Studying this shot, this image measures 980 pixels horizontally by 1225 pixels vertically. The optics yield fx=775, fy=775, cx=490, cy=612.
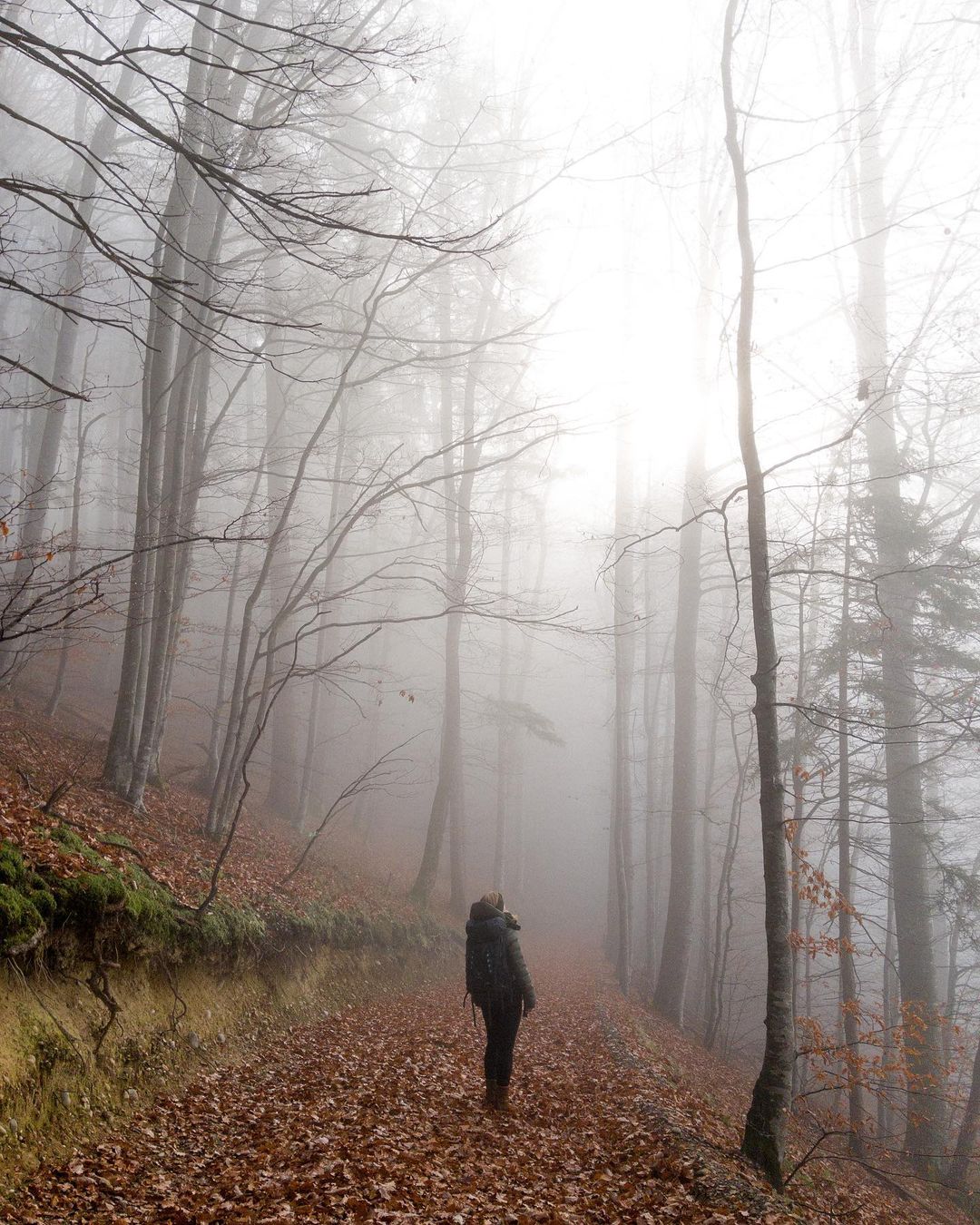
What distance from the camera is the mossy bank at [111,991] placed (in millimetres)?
4105

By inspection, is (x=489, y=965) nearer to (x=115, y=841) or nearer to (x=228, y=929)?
(x=228, y=929)

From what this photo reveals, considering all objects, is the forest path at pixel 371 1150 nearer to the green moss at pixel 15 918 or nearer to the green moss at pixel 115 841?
the green moss at pixel 15 918

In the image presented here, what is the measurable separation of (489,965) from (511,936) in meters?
0.31

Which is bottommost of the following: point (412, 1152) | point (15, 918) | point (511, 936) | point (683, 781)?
point (412, 1152)

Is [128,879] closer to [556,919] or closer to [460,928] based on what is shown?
[460,928]

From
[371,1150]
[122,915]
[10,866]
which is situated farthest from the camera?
[122,915]

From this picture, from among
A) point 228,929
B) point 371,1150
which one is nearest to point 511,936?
point 371,1150

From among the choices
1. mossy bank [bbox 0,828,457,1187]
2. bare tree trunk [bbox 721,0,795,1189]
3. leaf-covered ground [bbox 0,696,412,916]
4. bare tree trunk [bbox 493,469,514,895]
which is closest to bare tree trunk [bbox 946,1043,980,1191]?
bare tree trunk [bbox 721,0,795,1189]

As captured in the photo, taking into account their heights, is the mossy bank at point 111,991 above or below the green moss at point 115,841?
below

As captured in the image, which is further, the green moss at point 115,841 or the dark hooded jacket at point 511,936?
the dark hooded jacket at point 511,936

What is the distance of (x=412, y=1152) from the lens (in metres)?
5.03

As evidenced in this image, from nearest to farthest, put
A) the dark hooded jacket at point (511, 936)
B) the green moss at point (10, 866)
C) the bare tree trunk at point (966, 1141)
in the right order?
the green moss at point (10, 866) < the dark hooded jacket at point (511, 936) < the bare tree trunk at point (966, 1141)

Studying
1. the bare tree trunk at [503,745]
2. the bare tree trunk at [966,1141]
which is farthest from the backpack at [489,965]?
the bare tree trunk at [503,745]

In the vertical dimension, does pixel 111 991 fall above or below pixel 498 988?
above
